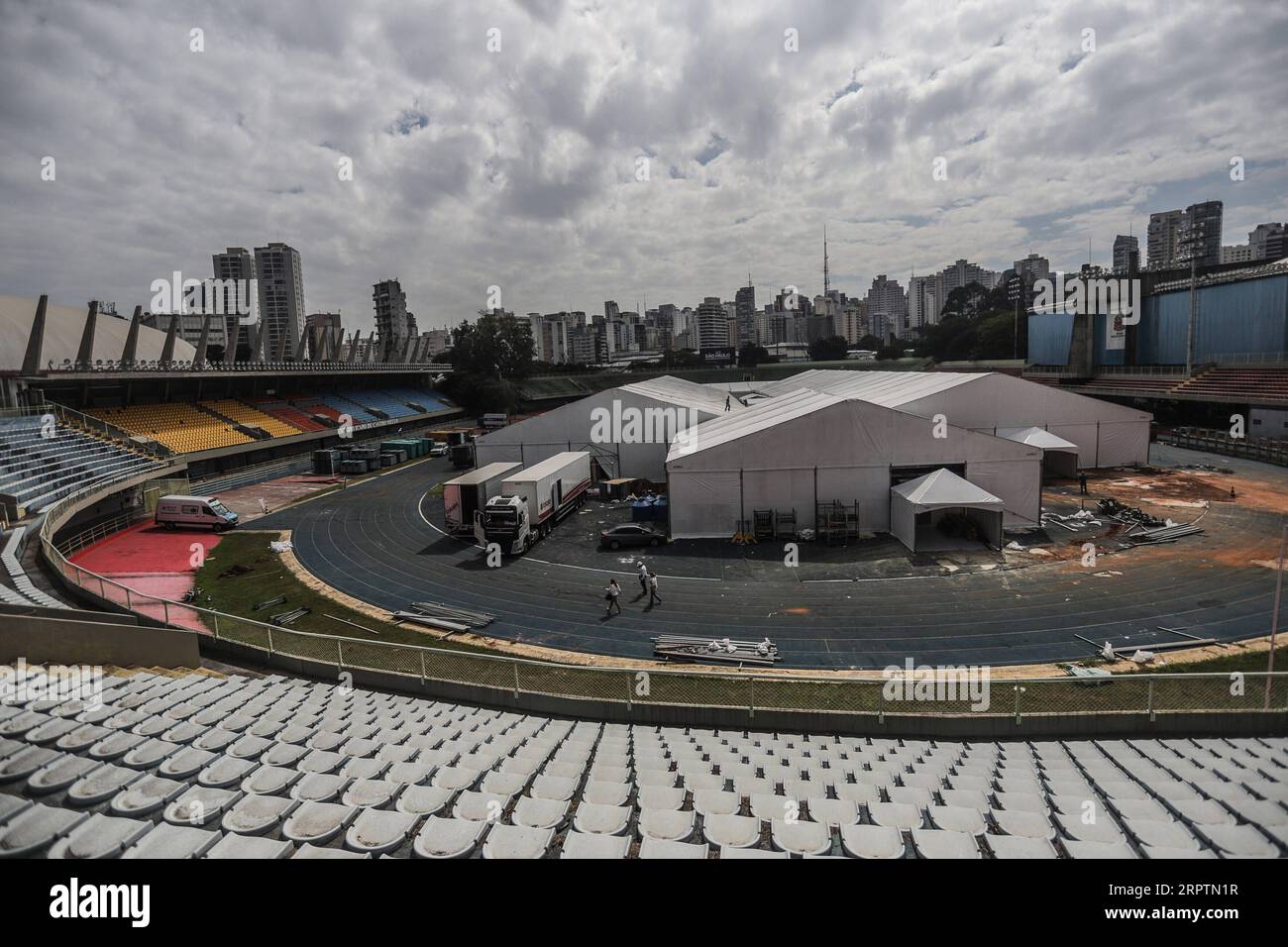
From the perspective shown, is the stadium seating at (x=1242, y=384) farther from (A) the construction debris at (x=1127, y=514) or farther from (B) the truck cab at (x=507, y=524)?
(B) the truck cab at (x=507, y=524)

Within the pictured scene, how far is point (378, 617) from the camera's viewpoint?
63.8ft

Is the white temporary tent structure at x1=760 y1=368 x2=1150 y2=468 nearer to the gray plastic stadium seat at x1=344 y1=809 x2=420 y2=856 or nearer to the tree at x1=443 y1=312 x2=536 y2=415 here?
the gray plastic stadium seat at x1=344 y1=809 x2=420 y2=856

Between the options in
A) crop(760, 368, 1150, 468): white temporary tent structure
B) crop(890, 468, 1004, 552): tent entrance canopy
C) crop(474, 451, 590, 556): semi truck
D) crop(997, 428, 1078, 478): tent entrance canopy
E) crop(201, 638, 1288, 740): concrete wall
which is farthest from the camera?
crop(760, 368, 1150, 468): white temporary tent structure

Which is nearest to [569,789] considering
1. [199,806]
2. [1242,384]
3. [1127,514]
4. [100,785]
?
[199,806]

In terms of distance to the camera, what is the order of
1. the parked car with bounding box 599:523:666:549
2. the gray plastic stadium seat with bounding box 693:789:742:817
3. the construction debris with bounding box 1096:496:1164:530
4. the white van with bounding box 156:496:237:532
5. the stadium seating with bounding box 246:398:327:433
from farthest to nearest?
the stadium seating with bounding box 246:398:327:433 < the white van with bounding box 156:496:237:532 < the parked car with bounding box 599:523:666:549 < the construction debris with bounding box 1096:496:1164:530 < the gray plastic stadium seat with bounding box 693:789:742:817

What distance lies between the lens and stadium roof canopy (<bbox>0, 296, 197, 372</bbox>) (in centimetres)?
4952

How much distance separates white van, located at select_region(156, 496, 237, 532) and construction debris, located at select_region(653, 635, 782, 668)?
2536 centimetres

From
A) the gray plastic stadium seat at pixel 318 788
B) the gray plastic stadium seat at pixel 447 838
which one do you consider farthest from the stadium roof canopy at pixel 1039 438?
the gray plastic stadium seat at pixel 318 788

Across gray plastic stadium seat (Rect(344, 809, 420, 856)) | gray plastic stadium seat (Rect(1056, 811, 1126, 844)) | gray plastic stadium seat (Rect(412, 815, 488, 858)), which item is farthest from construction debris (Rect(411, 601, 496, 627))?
gray plastic stadium seat (Rect(1056, 811, 1126, 844))

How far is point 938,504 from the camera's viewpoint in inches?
919

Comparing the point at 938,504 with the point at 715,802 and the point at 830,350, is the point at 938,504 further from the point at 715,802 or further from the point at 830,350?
the point at 830,350
